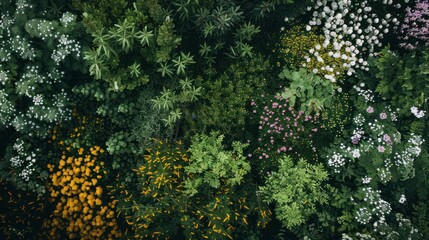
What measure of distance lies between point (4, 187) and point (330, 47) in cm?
556

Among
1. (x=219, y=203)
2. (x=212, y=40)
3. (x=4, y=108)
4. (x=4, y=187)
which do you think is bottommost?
(x=4, y=187)

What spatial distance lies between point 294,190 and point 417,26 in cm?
323

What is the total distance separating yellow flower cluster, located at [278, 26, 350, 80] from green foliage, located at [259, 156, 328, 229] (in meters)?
1.54

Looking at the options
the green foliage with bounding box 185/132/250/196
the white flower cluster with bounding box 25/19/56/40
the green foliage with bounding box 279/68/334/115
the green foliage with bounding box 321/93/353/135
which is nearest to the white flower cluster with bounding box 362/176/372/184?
the green foliage with bounding box 321/93/353/135

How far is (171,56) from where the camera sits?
4957 millimetres

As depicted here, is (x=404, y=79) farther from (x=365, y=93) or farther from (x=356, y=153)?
(x=356, y=153)

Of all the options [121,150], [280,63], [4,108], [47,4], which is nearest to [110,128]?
[121,150]

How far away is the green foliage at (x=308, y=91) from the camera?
547 centimetres

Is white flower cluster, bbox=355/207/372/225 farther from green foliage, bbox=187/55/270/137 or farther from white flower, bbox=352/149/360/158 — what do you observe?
green foliage, bbox=187/55/270/137

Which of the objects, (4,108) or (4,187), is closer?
(4,108)

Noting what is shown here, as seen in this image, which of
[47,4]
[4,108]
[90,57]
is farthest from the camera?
[47,4]

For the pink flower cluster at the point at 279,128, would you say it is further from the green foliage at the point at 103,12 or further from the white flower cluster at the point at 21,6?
the white flower cluster at the point at 21,6

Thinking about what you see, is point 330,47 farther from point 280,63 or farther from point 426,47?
point 426,47

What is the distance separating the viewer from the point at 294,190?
5219 millimetres
